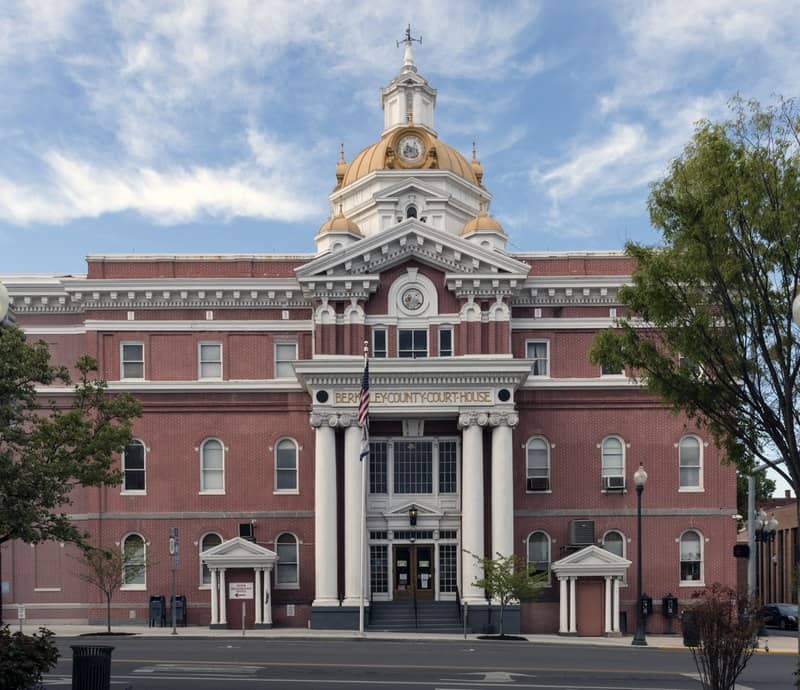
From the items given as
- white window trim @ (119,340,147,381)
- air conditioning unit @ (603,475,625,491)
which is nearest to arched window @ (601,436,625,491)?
air conditioning unit @ (603,475,625,491)

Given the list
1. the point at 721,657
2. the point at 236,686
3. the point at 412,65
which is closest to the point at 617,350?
the point at 721,657

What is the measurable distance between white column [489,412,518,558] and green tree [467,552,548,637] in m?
1.20

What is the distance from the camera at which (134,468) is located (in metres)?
46.5

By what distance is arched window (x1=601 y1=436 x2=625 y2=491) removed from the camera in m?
46.3

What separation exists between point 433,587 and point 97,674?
2681 centimetres

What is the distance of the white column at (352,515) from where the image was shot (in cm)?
4306

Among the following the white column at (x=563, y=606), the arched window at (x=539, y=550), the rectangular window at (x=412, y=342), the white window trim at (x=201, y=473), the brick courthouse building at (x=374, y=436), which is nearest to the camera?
the white column at (x=563, y=606)

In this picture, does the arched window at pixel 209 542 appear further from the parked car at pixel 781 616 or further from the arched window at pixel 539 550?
the parked car at pixel 781 616

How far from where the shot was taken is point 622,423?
46625mm

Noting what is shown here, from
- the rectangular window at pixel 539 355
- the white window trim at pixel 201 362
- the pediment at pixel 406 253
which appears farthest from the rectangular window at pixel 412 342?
the white window trim at pixel 201 362

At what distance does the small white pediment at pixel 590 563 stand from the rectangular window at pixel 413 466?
6420 millimetres

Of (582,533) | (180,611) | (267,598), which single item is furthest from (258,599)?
(582,533)

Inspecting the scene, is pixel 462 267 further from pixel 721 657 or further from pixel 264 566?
pixel 721 657

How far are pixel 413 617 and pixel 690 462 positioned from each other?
13.1 metres
